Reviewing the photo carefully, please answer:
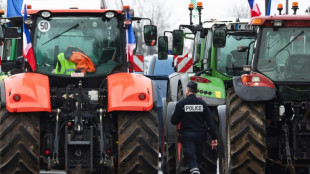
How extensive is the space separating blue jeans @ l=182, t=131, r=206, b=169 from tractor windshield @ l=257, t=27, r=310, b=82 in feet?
4.55

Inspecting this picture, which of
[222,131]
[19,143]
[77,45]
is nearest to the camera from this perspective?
[19,143]

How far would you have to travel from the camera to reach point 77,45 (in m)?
12.7

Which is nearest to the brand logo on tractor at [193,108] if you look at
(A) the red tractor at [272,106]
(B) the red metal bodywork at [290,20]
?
(A) the red tractor at [272,106]

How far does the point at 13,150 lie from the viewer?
11359mm

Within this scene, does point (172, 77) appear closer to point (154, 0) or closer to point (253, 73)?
point (253, 73)

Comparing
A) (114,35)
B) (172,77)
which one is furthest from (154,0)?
(114,35)

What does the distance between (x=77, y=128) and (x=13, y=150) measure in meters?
0.90

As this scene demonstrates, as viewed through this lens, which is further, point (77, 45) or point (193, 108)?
point (193, 108)

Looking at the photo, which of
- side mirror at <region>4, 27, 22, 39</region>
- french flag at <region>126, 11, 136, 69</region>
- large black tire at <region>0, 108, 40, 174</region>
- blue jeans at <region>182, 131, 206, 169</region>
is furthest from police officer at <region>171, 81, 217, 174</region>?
side mirror at <region>4, 27, 22, 39</region>

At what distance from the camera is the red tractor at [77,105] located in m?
11.5

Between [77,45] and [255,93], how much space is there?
8.94 feet

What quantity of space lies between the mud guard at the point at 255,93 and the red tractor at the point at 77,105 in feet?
3.86

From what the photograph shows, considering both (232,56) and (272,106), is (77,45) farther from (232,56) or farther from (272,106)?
(232,56)

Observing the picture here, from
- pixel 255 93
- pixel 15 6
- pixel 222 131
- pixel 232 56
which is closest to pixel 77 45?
pixel 222 131
